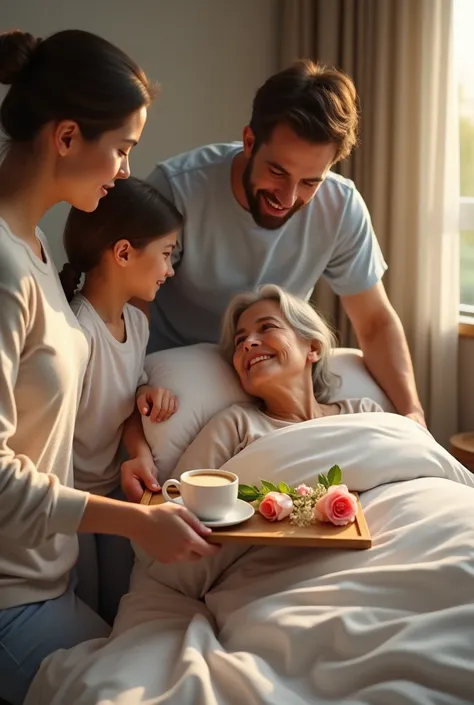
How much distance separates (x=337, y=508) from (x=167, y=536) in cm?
32

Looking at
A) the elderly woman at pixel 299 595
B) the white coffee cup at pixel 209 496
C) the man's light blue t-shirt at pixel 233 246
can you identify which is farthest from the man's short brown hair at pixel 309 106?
the white coffee cup at pixel 209 496

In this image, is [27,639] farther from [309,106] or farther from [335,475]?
[309,106]

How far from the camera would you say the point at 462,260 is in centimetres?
339

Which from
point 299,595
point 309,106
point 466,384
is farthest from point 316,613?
point 466,384

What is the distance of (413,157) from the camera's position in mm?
3193

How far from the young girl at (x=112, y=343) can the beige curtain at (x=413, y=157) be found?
1451 mm

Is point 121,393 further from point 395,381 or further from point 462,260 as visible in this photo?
point 462,260

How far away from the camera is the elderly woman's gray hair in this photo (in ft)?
6.95

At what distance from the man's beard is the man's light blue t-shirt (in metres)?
0.03

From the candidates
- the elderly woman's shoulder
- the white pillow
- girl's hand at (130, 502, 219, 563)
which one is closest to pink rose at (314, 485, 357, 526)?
girl's hand at (130, 502, 219, 563)

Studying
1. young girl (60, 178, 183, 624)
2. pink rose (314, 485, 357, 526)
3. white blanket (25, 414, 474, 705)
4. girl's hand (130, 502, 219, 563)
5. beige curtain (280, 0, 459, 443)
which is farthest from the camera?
beige curtain (280, 0, 459, 443)

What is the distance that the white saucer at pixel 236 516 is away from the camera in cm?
149

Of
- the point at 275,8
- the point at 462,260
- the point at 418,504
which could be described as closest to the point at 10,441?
the point at 418,504

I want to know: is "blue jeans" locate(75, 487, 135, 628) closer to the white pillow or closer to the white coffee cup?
the white pillow
